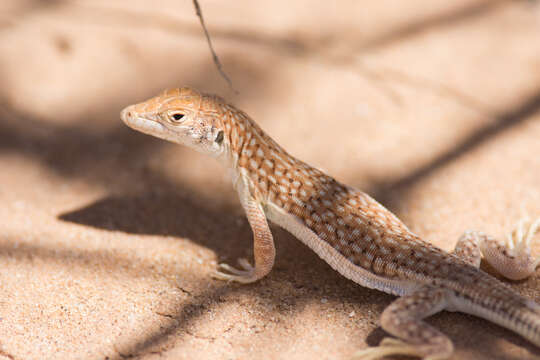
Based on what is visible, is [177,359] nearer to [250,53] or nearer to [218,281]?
[218,281]

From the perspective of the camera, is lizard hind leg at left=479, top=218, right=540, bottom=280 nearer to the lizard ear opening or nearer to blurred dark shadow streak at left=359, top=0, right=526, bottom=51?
the lizard ear opening

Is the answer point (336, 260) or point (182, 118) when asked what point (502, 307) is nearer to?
point (336, 260)

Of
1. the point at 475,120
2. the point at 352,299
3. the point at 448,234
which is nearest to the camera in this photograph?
the point at 352,299

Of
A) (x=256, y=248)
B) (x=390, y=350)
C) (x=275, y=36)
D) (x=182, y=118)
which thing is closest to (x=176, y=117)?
(x=182, y=118)

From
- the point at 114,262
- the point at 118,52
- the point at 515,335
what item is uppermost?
the point at 118,52

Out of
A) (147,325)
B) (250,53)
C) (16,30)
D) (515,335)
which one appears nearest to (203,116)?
(147,325)
